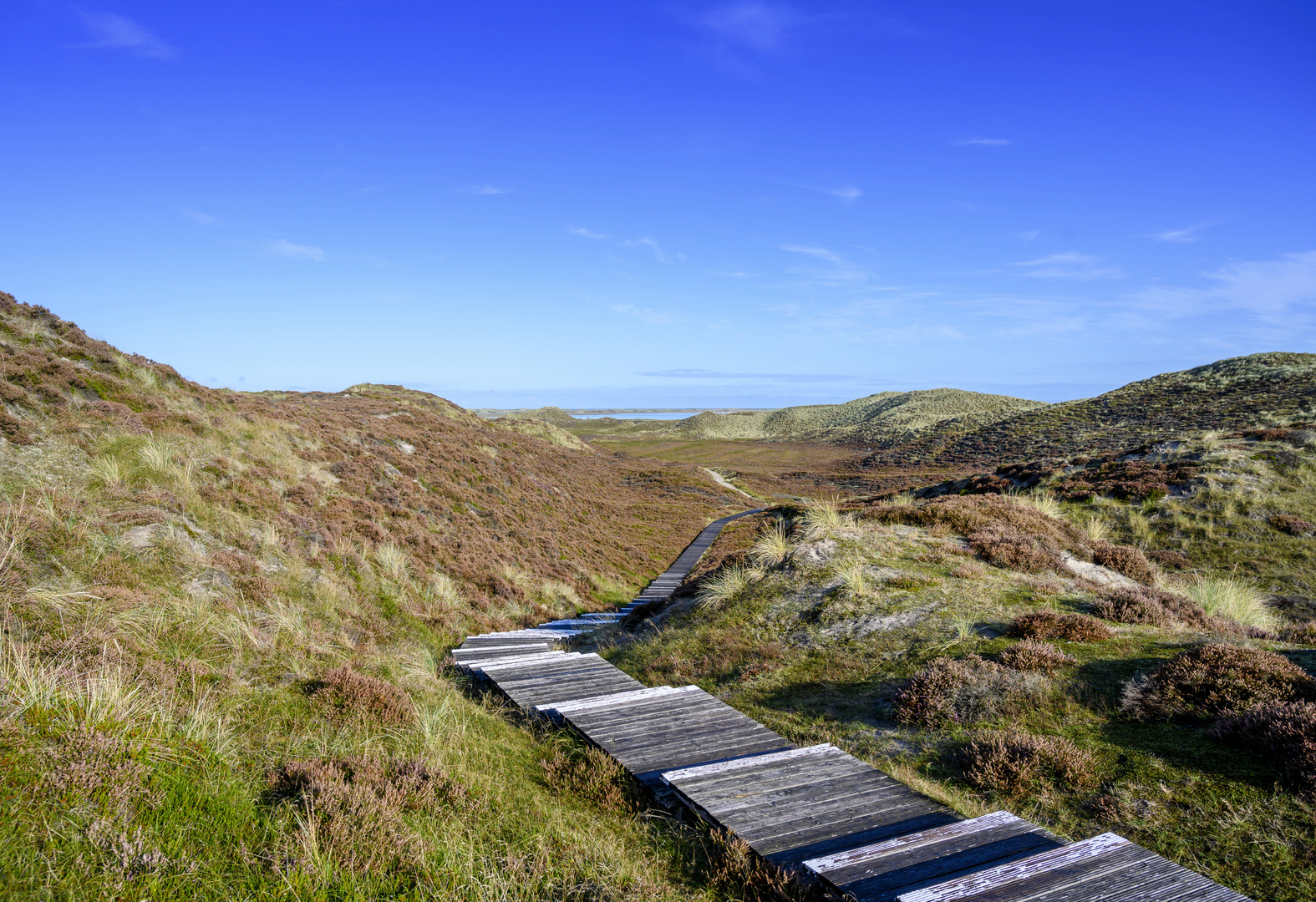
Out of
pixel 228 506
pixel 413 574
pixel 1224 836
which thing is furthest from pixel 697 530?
pixel 1224 836

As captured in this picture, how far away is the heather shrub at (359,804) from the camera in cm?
400

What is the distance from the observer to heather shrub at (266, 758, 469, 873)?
4.00 metres

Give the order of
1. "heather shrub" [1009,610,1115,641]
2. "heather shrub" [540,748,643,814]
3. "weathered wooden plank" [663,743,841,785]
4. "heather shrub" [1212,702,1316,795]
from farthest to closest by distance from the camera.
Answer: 1. "heather shrub" [1009,610,1115,641]
2. "heather shrub" [540,748,643,814]
3. "weathered wooden plank" [663,743,841,785]
4. "heather shrub" [1212,702,1316,795]

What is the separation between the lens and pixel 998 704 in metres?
7.54

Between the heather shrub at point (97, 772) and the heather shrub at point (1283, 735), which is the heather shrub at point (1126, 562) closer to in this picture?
the heather shrub at point (1283, 735)

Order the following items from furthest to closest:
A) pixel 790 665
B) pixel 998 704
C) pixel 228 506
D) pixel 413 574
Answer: pixel 413 574 → pixel 228 506 → pixel 790 665 → pixel 998 704

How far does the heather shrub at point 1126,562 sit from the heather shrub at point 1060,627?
570 centimetres

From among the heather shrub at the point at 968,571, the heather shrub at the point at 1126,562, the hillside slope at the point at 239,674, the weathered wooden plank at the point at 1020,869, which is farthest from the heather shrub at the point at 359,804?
the heather shrub at the point at 1126,562

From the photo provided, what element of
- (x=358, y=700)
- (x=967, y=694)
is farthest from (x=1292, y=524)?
(x=358, y=700)

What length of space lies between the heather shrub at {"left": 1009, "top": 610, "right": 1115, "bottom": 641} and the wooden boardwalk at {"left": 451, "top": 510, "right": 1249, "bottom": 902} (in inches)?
176

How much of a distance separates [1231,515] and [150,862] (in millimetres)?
23956

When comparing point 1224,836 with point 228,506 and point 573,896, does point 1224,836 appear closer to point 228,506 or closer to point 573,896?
point 573,896

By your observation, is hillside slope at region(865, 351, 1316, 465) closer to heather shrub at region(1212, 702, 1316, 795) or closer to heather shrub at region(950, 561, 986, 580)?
heather shrub at region(950, 561, 986, 580)

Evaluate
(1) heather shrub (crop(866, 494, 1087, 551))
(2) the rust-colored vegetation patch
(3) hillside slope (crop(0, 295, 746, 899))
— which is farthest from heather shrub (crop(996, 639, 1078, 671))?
(2) the rust-colored vegetation patch
